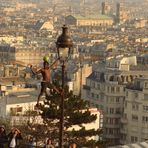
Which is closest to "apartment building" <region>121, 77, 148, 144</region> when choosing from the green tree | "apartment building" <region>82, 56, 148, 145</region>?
"apartment building" <region>82, 56, 148, 145</region>

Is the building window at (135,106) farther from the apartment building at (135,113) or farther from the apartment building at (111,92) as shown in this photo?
the apartment building at (111,92)

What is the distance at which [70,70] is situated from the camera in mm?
68625

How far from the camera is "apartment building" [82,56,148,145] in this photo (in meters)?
52.7

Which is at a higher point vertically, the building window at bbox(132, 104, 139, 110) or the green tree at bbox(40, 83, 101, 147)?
the green tree at bbox(40, 83, 101, 147)

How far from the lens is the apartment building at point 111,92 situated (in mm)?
52688

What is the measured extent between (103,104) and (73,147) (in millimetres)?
36963

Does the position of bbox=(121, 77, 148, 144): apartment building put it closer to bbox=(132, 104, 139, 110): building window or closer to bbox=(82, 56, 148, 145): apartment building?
bbox=(132, 104, 139, 110): building window

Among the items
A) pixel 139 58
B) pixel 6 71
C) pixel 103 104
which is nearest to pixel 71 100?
pixel 103 104

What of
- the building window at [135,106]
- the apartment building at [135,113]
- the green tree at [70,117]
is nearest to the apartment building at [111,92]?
the apartment building at [135,113]

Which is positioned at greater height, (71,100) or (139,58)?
(71,100)

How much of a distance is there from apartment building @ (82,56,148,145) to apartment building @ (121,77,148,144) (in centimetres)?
85

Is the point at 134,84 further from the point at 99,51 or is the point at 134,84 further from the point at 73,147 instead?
the point at 99,51

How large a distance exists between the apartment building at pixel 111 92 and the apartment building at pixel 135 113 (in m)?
0.85

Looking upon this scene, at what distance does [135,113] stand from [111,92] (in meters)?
4.25
